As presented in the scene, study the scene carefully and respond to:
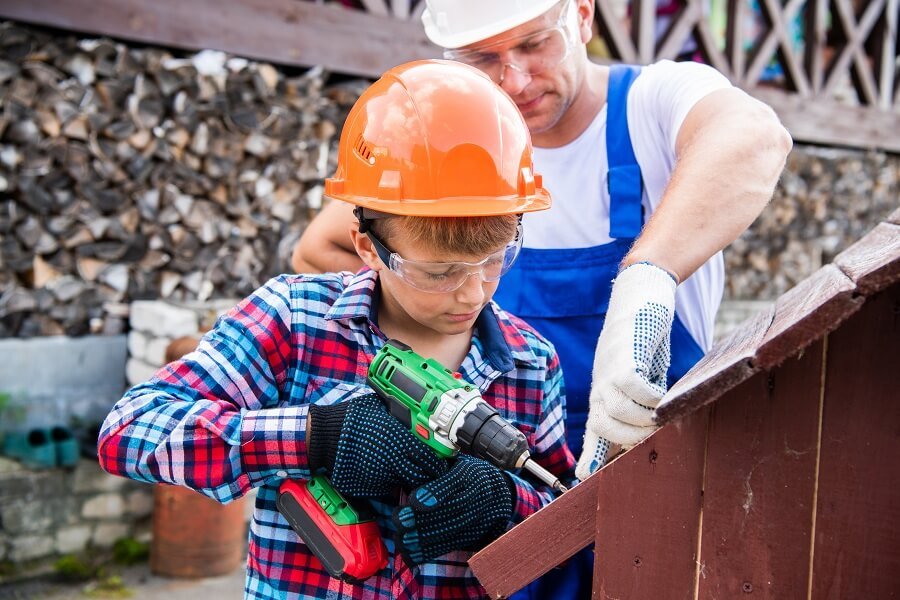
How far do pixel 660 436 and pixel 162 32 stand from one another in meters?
4.33

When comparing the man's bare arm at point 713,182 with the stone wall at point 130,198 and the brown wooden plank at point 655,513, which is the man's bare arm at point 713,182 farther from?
the stone wall at point 130,198

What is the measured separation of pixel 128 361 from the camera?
509 cm

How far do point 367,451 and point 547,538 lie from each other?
36 centimetres

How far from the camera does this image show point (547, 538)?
1.47m

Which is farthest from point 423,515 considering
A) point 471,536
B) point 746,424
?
point 746,424

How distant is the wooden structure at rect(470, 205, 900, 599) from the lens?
Answer: 133 centimetres

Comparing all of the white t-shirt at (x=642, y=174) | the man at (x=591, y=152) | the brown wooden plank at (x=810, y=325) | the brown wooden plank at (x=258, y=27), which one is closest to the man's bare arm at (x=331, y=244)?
the man at (x=591, y=152)

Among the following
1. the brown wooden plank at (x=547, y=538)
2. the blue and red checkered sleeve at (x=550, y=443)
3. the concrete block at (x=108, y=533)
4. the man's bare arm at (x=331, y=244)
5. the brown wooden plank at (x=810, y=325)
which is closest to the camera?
the brown wooden plank at (x=810, y=325)

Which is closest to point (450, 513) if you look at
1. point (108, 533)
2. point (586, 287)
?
point (586, 287)

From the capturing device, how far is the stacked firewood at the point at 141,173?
463cm

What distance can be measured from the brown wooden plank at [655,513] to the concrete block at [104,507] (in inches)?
166

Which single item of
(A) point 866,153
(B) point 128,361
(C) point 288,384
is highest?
(A) point 866,153

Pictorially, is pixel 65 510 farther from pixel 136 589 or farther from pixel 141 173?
pixel 141 173

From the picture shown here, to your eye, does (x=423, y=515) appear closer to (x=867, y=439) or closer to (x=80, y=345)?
Answer: (x=867, y=439)
